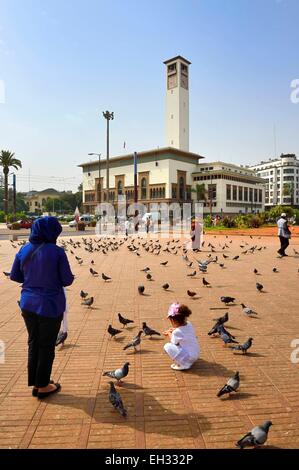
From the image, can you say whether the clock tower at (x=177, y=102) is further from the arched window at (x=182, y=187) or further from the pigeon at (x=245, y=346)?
the pigeon at (x=245, y=346)

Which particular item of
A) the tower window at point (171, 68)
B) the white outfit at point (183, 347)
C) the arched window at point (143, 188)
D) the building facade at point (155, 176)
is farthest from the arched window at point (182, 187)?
the white outfit at point (183, 347)

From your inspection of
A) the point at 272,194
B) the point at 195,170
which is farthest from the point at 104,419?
the point at 272,194

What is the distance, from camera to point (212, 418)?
133 inches

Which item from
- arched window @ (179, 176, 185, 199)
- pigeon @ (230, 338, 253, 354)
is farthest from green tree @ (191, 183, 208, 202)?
Answer: pigeon @ (230, 338, 253, 354)

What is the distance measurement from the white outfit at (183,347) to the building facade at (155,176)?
248ft

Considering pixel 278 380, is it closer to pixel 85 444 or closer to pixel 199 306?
pixel 85 444

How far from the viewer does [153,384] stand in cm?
411

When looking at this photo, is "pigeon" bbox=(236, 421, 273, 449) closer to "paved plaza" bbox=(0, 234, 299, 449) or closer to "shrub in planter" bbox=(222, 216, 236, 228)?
"paved plaza" bbox=(0, 234, 299, 449)

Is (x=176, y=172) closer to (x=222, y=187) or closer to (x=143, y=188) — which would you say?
(x=143, y=188)

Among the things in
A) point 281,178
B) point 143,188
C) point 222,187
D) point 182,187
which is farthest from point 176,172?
point 281,178

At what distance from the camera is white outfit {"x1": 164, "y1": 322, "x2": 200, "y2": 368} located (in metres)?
4.43

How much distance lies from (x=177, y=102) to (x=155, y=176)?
20696 mm

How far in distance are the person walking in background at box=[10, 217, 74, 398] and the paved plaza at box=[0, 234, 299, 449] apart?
44cm
